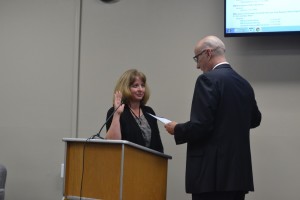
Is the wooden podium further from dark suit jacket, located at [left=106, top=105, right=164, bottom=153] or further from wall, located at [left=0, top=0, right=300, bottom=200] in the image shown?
wall, located at [left=0, top=0, right=300, bottom=200]

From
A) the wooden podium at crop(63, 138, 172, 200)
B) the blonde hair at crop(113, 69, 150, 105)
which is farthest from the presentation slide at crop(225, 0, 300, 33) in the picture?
the wooden podium at crop(63, 138, 172, 200)

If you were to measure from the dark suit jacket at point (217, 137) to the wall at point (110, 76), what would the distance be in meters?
0.94

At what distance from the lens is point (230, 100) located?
2.54 meters

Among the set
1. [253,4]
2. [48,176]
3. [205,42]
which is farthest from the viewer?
[48,176]

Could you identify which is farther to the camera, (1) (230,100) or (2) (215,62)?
(2) (215,62)

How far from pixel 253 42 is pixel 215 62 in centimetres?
92

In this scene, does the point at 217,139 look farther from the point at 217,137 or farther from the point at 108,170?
the point at 108,170

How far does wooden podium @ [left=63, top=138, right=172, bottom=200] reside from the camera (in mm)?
2340

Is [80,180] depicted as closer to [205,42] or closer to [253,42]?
[205,42]

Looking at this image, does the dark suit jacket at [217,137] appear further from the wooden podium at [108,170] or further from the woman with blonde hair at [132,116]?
the woman with blonde hair at [132,116]

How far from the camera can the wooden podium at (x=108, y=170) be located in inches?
92.1

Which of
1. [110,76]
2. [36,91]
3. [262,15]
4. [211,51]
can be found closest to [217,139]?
[211,51]

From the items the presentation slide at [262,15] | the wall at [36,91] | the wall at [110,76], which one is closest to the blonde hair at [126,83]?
the wall at [110,76]

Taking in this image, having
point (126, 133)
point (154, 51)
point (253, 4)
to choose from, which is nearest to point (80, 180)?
point (126, 133)
